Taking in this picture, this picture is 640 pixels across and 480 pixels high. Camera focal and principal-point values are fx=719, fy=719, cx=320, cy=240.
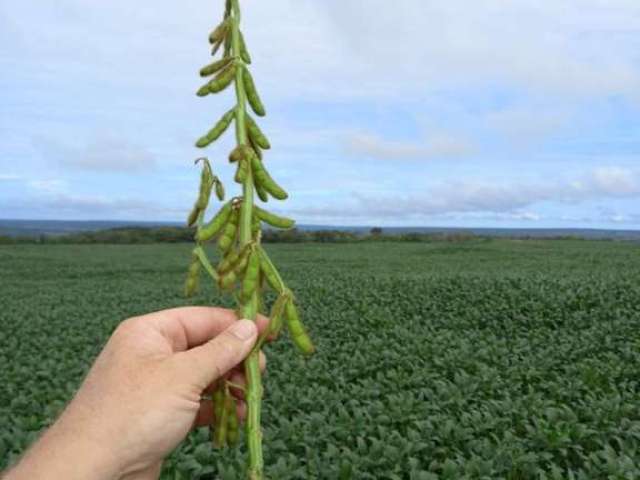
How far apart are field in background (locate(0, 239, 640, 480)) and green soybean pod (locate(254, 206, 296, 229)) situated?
4168 millimetres

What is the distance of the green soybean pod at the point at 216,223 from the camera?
1615 millimetres

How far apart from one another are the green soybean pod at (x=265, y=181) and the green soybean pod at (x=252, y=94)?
0.40 ft

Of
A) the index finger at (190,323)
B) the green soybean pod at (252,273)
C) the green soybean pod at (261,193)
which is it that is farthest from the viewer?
the index finger at (190,323)

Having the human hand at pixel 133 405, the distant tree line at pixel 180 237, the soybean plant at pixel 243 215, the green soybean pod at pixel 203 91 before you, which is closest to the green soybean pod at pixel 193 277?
the soybean plant at pixel 243 215

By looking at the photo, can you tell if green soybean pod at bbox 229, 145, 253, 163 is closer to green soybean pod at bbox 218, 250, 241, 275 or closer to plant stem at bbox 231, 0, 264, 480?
plant stem at bbox 231, 0, 264, 480

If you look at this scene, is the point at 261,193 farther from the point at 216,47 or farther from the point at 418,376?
the point at 418,376

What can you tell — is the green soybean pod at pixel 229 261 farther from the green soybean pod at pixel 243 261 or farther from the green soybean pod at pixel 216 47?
the green soybean pod at pixel 216 47

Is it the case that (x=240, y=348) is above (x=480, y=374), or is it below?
above

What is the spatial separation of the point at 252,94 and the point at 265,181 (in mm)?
203

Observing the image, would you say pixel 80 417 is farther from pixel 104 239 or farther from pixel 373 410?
pixel 104 239

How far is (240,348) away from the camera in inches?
70.2

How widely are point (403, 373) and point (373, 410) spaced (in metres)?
2.26

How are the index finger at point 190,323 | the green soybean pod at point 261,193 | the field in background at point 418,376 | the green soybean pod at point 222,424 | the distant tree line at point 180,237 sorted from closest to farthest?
the green soybean pod at point 261,193, the green soybean pod at point 222,424, the index finger at point 190,323, the field in background at point 418,376, the distant tree line at point 180,237

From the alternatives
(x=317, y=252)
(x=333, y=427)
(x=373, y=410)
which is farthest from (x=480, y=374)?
(x=317, y=252)
